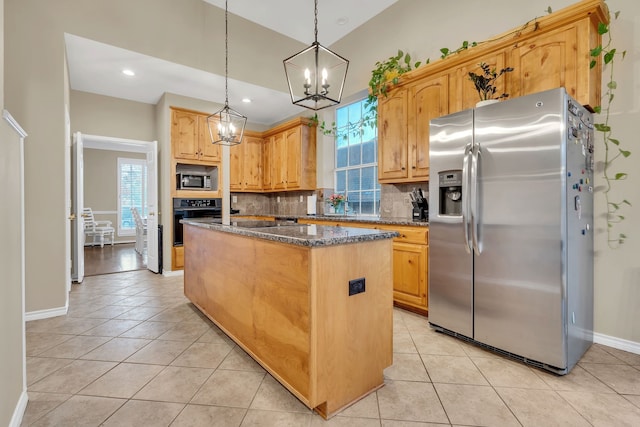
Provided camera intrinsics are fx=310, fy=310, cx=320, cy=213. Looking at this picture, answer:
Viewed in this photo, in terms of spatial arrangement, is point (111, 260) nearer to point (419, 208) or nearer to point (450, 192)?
point (419, 208)

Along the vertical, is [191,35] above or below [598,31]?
above

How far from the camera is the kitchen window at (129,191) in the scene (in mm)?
8812

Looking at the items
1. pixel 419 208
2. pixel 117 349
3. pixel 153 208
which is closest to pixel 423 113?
pixel 419 208

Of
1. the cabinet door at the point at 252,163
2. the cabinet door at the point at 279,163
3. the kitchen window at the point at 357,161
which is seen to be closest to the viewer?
the kitchen window at the point at 357,161

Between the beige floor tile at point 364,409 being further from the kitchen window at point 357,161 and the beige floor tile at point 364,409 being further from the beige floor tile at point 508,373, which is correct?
the kitchen window at point 357,161

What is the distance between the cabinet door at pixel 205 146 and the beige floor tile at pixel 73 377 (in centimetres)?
355

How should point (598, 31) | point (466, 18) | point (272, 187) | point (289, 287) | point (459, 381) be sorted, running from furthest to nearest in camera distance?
1. point (272, 187)
2. point (466, 18)
3. point (598, 31)
4. point (459, 381)
5. point (289, 287)

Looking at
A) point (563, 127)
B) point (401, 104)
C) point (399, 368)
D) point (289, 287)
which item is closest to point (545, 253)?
point (563, 127)

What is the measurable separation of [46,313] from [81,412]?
1.97 meters

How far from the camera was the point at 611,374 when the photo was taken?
1950 millimetres

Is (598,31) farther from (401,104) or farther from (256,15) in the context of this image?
(256,15)

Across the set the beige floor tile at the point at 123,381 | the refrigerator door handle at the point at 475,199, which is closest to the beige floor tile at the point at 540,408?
the refrigerator door handle at the point at 475,199

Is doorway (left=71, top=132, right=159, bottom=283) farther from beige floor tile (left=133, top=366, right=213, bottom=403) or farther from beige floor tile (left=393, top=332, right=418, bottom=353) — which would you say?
beige floor tile (left=393, top=332, right=418, bottom=353)

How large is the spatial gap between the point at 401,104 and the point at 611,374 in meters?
2.83
